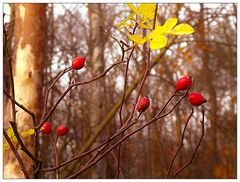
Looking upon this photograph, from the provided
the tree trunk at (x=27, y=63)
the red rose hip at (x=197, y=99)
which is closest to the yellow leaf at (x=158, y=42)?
the red rose hip at (x=197, y=99)

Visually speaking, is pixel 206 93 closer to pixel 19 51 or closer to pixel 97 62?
pixel 97 62

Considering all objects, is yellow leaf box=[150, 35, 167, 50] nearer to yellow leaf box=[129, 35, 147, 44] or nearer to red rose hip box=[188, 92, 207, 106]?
yellow leaf box=[129, 35, 147, 44]

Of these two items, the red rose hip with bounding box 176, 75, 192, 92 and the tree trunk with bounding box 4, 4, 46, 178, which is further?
the tree trunk with bounding box 4, 4, 46, 178

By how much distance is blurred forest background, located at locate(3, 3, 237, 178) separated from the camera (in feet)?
5.33

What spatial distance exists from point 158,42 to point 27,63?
1265mm

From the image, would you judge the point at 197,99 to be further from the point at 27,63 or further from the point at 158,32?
the point at 27,63

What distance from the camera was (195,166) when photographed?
680 cm

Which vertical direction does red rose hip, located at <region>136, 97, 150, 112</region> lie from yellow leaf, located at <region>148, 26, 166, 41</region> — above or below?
below

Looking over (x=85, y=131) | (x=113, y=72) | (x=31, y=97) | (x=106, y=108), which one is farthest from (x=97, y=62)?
(x=31, y=97)

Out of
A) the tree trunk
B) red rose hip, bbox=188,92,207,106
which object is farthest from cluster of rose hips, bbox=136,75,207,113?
the tree trunk

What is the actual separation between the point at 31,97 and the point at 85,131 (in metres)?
1.70

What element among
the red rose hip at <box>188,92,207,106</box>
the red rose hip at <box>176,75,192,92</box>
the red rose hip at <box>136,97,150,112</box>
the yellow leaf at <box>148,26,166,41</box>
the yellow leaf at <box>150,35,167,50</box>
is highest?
the yellow leaf at <box>148,26,166,41</box>

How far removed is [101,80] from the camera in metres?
3.43

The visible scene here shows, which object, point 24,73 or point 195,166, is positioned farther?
point 195,166
